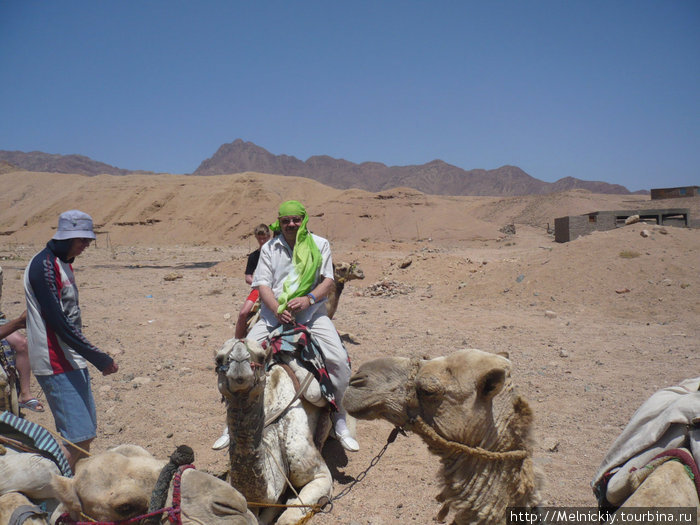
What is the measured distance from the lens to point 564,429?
4.95 meters

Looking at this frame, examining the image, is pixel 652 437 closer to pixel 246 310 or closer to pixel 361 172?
pixel 246 310

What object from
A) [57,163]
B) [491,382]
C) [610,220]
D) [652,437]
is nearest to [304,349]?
[491,382]

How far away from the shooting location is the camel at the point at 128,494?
5.72ft

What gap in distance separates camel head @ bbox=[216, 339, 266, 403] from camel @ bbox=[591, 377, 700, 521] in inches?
67.6

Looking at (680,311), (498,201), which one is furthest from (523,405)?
(498,201)

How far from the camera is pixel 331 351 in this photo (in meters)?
4.06

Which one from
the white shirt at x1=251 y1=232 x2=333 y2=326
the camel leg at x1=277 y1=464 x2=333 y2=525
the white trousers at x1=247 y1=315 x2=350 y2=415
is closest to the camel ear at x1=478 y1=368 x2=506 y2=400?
the camel leg at x1=277 y1=464 x2=333 y2=525

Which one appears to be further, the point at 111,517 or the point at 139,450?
the point at 139,450

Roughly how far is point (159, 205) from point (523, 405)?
45941 mm

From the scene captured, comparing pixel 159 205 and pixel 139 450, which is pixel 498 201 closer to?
pixel 159 205

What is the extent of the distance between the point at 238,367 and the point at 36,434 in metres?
0.91

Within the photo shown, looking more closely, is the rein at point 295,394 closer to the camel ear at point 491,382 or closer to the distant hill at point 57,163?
the camel ear at point 491,382

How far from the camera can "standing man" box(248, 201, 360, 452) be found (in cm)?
404

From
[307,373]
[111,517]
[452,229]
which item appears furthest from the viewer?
[452,229]
